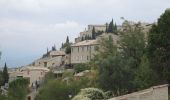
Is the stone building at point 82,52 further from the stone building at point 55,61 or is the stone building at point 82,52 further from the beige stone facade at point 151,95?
the beige stone facade at point 151,95

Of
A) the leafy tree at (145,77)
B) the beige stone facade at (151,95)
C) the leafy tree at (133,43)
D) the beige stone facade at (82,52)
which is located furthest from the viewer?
the beige stone facade at (82,52)

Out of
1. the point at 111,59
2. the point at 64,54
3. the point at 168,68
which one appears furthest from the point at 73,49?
the point at 168,68

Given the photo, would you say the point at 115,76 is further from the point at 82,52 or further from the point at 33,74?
the point at 33,74

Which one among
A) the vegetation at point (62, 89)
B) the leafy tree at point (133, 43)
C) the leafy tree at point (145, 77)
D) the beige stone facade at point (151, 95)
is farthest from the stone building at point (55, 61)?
the beige stone facade at point (151, 95)

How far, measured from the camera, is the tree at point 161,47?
3856cm

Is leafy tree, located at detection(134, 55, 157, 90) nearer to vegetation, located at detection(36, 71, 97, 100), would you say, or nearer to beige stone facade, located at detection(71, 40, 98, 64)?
vegetation, located at detection(36, 71, 97, 100)

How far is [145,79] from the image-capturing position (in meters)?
41.0

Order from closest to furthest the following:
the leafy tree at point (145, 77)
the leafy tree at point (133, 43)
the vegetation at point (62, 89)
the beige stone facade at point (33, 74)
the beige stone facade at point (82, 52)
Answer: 1. the leafy tree at point (145, 77)
2. the vegetation at point (62, 89)
3. the leafy tree at point (133, 43)
4. the beige stone facade at point (82, 52)
5. the beige stone facade at point (33, 74)

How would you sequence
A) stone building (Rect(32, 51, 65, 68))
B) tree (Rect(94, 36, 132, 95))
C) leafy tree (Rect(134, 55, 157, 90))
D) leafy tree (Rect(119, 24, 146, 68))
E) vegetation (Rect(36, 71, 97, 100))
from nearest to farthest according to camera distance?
leafy tree (Rect(134, 55, 157, 90)) < tree (Rect(94, 36, 132, 95)) < vegetation (Rect(36, 71, 97, 100)) < leafy tree (Rect(119, 24, 146, 68)) < stone building (Rect(32, 51, 65, 68))

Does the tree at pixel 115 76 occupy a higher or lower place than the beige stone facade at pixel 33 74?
higher

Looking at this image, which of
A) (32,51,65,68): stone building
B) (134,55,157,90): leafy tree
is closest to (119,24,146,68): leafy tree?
(134,55,157,90): leafy tree

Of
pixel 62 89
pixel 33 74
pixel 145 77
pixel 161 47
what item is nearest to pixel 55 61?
pixel 33 74

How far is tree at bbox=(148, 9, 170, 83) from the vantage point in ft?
127

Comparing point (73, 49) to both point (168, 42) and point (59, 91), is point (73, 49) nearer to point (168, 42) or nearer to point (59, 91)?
point (59, 91)
